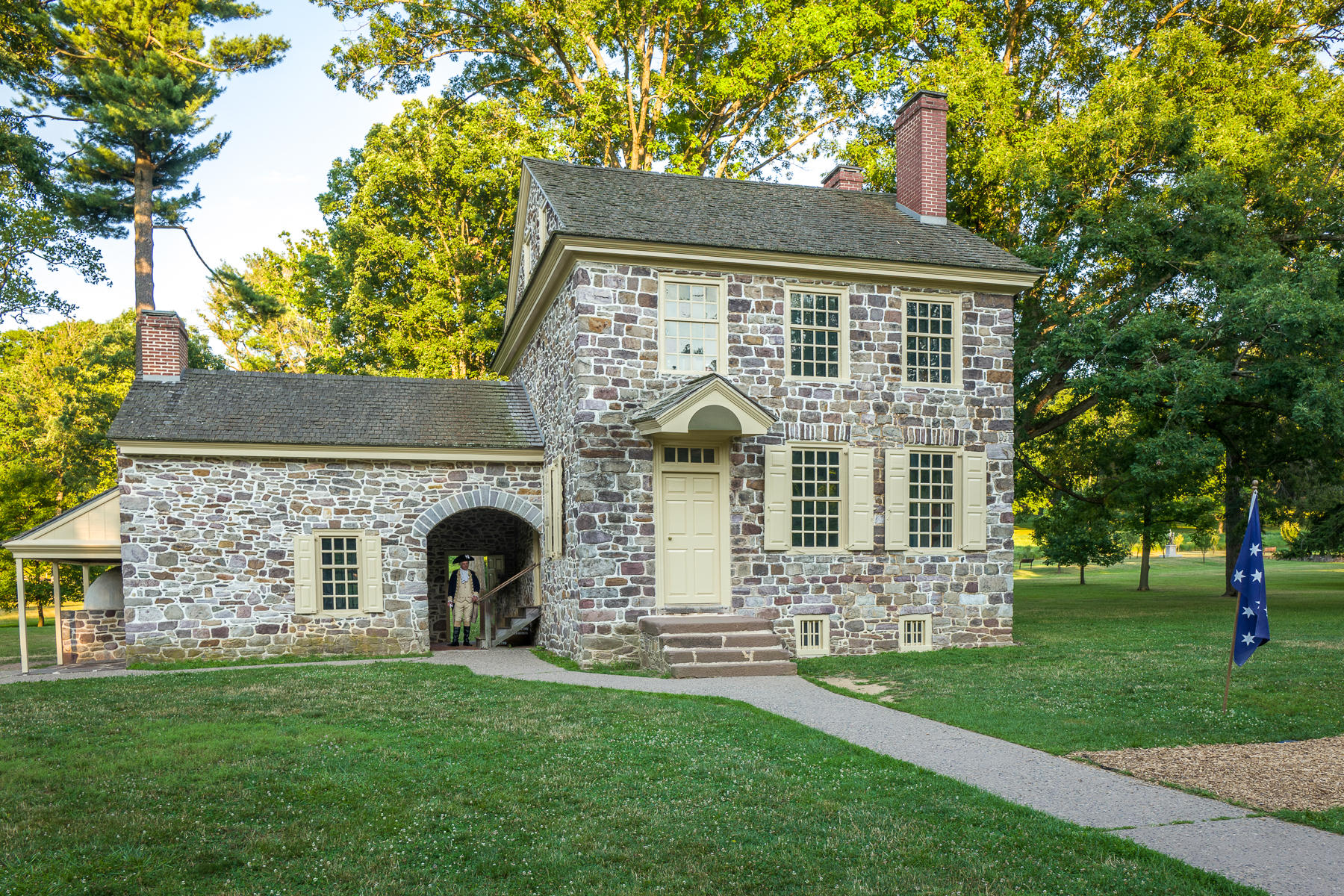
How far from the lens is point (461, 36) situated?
27.1 m

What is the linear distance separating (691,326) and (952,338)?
4443mm

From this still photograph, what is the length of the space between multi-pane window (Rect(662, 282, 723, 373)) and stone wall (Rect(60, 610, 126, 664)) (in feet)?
35.0

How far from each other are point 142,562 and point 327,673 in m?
4.28

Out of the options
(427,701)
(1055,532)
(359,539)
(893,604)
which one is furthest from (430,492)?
(1055,532)

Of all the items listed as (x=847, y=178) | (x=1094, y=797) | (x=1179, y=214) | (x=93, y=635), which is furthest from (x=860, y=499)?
(x=93, y=635)

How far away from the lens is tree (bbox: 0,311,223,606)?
1034 inches

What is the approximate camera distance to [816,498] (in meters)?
14.0

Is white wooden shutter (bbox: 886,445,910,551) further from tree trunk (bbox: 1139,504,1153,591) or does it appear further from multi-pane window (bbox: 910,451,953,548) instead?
tree trunk (bbox: 1139,504,1153,591)

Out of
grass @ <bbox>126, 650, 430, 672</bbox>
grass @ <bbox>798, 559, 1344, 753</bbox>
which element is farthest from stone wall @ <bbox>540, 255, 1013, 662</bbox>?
grass @ <bbox>126, 650, 430, 672</bbox>

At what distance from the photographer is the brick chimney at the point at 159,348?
15875 millimetres

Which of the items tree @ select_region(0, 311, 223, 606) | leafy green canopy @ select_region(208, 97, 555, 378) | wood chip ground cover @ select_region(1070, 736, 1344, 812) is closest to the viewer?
wood chip ground cover @ select_region(1070, 736, 1344, 812)

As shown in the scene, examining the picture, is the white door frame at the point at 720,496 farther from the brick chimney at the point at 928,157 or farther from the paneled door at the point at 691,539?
the brick chimney at the point at 928,157

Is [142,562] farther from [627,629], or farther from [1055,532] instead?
[1055,532]

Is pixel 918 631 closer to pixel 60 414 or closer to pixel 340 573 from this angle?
pixel 340 573
